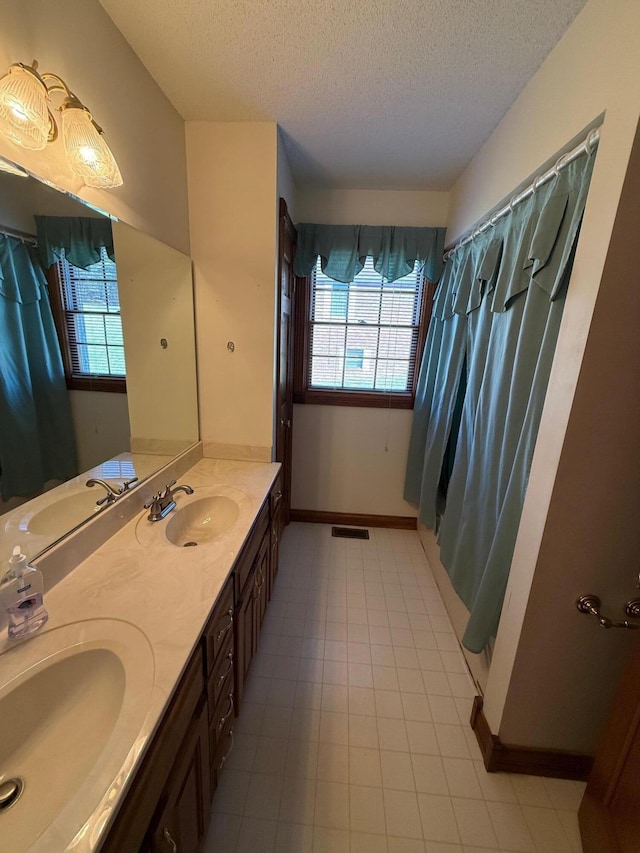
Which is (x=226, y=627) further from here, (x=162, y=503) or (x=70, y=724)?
(x=162, y=503)

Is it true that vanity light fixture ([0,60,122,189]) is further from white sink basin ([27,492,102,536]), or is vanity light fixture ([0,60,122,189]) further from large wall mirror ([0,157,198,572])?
white sink basin ([27,492,102,536])

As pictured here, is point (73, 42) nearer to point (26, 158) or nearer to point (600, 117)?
point (26, 158)

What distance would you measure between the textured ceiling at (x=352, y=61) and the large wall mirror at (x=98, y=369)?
0.67 metres

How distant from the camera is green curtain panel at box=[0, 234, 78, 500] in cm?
91

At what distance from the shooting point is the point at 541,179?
1.27 m

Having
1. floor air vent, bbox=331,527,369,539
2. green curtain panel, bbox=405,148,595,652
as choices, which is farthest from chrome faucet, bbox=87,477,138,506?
floor air vent, bbox=331,527,369,539

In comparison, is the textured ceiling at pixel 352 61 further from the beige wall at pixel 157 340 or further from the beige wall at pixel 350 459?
the beige wall at pixel 350 459

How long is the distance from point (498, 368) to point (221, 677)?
1592mm

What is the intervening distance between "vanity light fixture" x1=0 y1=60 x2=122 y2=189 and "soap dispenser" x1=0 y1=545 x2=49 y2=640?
3.50 ft

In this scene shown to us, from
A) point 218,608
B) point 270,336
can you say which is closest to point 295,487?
point 270,336

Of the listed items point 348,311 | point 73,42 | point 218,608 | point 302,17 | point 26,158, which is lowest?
point 218,608

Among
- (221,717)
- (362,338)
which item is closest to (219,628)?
(221,717)

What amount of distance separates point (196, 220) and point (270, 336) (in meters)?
0.71

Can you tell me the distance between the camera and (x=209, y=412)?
6.68 feet
